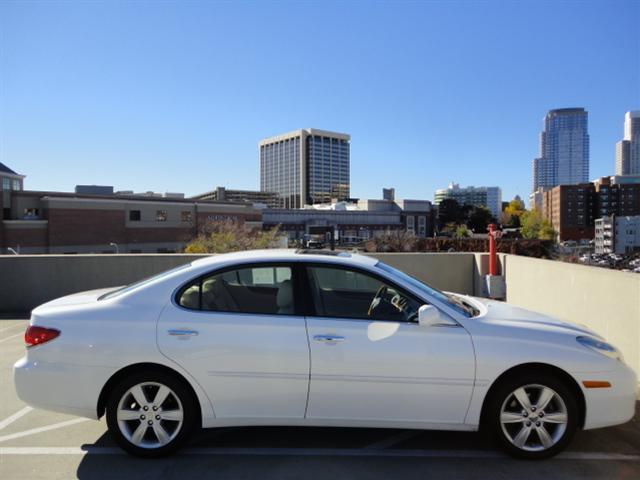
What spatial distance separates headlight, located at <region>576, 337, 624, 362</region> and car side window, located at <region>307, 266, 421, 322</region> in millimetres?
1200

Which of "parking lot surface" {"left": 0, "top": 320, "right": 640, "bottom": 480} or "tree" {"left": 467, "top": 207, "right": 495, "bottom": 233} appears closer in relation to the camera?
"parking lot surface" {"left": 0, "top": 320, "right": 640, "bottom": 480}

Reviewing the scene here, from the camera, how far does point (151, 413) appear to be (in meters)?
3.45

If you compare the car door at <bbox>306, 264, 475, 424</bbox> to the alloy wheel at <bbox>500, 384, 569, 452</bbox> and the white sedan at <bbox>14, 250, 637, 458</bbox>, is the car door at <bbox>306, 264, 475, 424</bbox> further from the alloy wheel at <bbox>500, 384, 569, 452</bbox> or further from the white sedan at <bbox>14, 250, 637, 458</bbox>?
the alloy wheel at <bbox>500, 384, 569, 452</bbox>

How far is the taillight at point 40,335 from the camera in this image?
3.49 metres

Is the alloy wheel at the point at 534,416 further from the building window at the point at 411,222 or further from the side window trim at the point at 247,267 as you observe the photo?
the building window at the point at 411,222

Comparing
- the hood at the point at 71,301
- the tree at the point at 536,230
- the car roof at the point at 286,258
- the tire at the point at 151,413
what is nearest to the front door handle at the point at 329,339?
the car roof at the point at 286,258

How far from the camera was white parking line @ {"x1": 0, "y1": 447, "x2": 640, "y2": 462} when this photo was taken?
354 cm

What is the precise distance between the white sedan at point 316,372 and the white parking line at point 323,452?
22 centimetres

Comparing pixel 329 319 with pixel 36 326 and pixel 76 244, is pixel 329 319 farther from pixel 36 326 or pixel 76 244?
pixel 76 244

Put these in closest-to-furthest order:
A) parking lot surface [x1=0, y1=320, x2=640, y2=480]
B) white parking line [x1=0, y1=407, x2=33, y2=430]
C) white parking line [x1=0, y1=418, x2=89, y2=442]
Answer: parking lot surface [x1=0, y1=320, x2=640, y2=480], white parking line [x1=0, y1=418, x2=89, y2=442], white parking line [x1=0, y1=407, x2=33, y2=430]

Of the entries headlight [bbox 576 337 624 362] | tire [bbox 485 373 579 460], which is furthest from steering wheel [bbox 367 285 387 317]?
headlight [bbox 576 337 624 362]

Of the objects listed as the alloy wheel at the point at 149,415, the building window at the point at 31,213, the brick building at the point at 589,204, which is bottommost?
the alloy wheel at the point at 149,415

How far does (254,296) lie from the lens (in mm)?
3691

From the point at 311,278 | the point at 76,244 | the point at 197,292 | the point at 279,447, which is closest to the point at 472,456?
the point at 279,447
